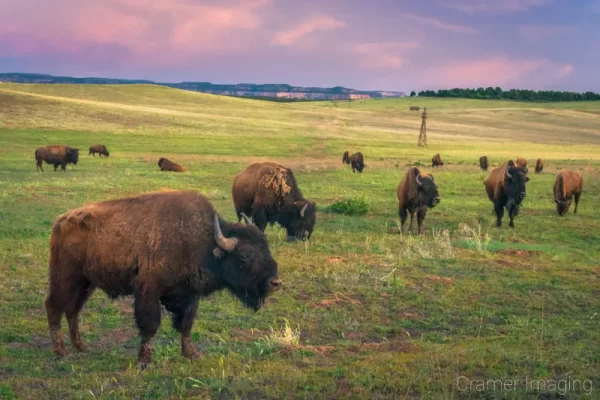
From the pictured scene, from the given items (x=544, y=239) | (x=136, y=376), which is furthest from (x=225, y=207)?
(x=136, y=376)

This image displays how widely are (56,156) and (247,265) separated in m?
31.0

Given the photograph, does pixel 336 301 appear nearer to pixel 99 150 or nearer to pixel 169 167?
pixel 169 167

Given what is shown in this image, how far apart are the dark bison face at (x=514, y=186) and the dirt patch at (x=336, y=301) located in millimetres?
10258

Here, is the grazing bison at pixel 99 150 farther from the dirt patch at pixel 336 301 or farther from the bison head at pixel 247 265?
Result: the bison head at pixel 247 265

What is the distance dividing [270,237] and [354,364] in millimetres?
9454

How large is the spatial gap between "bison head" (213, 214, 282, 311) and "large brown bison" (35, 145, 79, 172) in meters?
29.5

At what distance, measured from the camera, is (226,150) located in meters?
49.9

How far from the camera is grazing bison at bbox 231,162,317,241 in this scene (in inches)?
595

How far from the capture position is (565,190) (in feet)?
71.2

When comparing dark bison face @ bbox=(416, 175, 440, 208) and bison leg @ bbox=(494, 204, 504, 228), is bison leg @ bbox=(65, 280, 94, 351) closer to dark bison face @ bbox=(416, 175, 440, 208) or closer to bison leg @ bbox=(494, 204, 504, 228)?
dark bison face @ bbox=(416, 175, 440, 208)

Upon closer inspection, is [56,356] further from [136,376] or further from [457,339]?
[457,339]

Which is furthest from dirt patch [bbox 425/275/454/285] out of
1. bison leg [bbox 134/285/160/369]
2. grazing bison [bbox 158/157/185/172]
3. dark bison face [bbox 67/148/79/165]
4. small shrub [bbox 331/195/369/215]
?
dark bison face [bbox 67/148/79/165]

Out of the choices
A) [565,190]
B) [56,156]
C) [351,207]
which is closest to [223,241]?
[351,207]

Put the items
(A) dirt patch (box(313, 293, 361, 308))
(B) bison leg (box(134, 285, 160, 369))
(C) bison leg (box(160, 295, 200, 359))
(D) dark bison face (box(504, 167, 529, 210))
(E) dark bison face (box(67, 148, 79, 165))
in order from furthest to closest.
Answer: (E) dark bison face (box(67, 148, 79, 165)) < (D) dark bison face (box(504, 167, 529, 210)) < (A) dirt patch (box(313, 293, 361, 308)) < (C) bison leg (box(160, 295, 200, 359)) < (B) bison leg (box(134, 285, 160, 369))
